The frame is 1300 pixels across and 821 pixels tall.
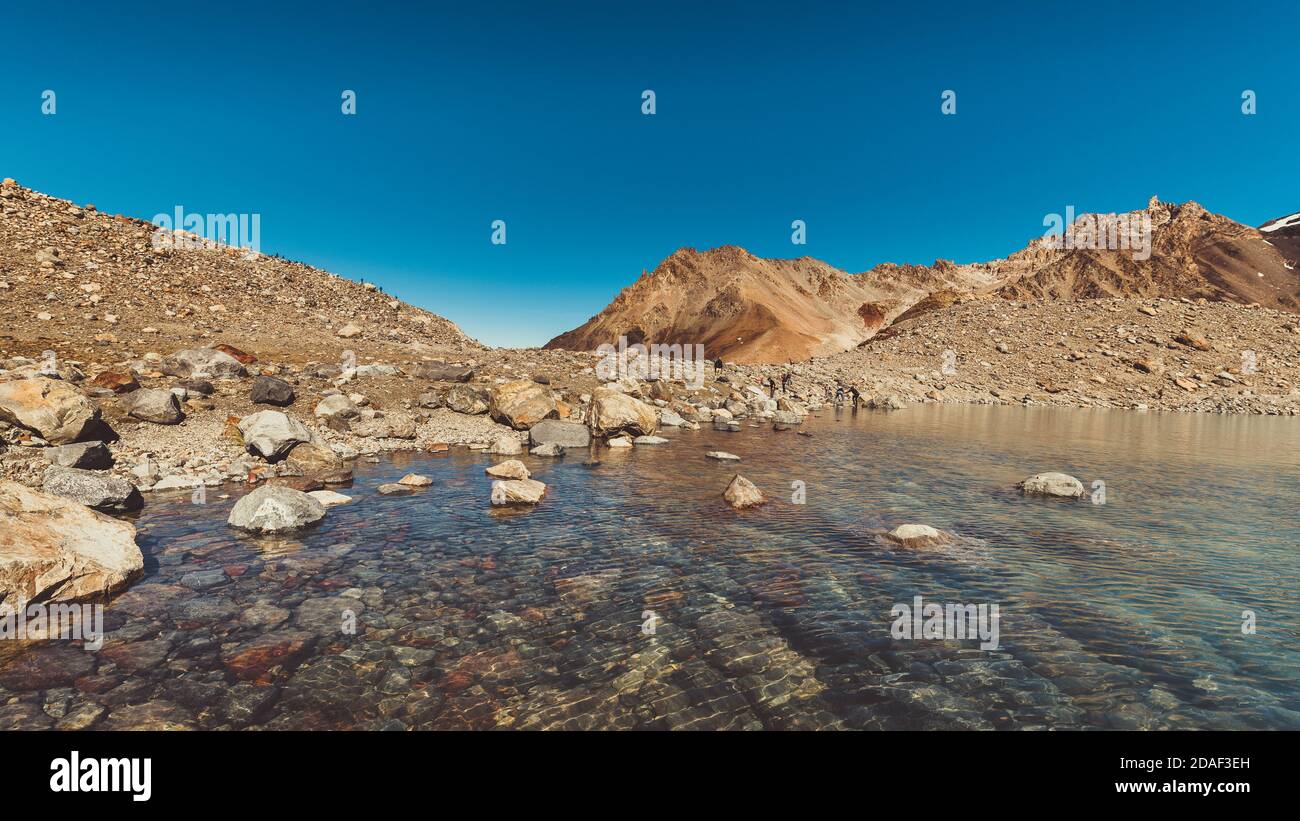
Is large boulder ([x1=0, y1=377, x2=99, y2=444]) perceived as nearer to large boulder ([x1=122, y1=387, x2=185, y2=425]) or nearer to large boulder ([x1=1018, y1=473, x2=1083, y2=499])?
large boulder ([x1=122, y1=387, x2=185, y2=425])

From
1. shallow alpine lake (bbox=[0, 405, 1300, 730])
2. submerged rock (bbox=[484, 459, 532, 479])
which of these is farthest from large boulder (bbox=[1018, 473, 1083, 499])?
submerged rock (bbox=[484, 459, 532, 479])

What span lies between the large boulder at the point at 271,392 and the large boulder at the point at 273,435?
3950mm

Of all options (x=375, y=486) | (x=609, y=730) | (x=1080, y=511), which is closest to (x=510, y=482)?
(x=375, y=486)

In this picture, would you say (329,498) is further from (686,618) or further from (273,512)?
(686,618)

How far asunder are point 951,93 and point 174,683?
37803mm

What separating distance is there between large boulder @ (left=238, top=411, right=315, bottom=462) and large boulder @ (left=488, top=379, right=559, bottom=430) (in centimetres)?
851

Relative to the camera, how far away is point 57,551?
7.29 meters

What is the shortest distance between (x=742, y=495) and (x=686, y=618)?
21.2 ft

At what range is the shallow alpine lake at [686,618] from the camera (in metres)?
5.52

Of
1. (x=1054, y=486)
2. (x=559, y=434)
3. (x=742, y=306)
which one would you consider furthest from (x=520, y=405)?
(x=742, y=306)

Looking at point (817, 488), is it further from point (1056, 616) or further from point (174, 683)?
point (174, 683)

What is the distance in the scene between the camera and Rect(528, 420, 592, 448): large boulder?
71.2ft

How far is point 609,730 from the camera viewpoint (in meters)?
5.27

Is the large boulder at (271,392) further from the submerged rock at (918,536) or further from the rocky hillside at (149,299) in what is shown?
the submerged rock at (918,536)
